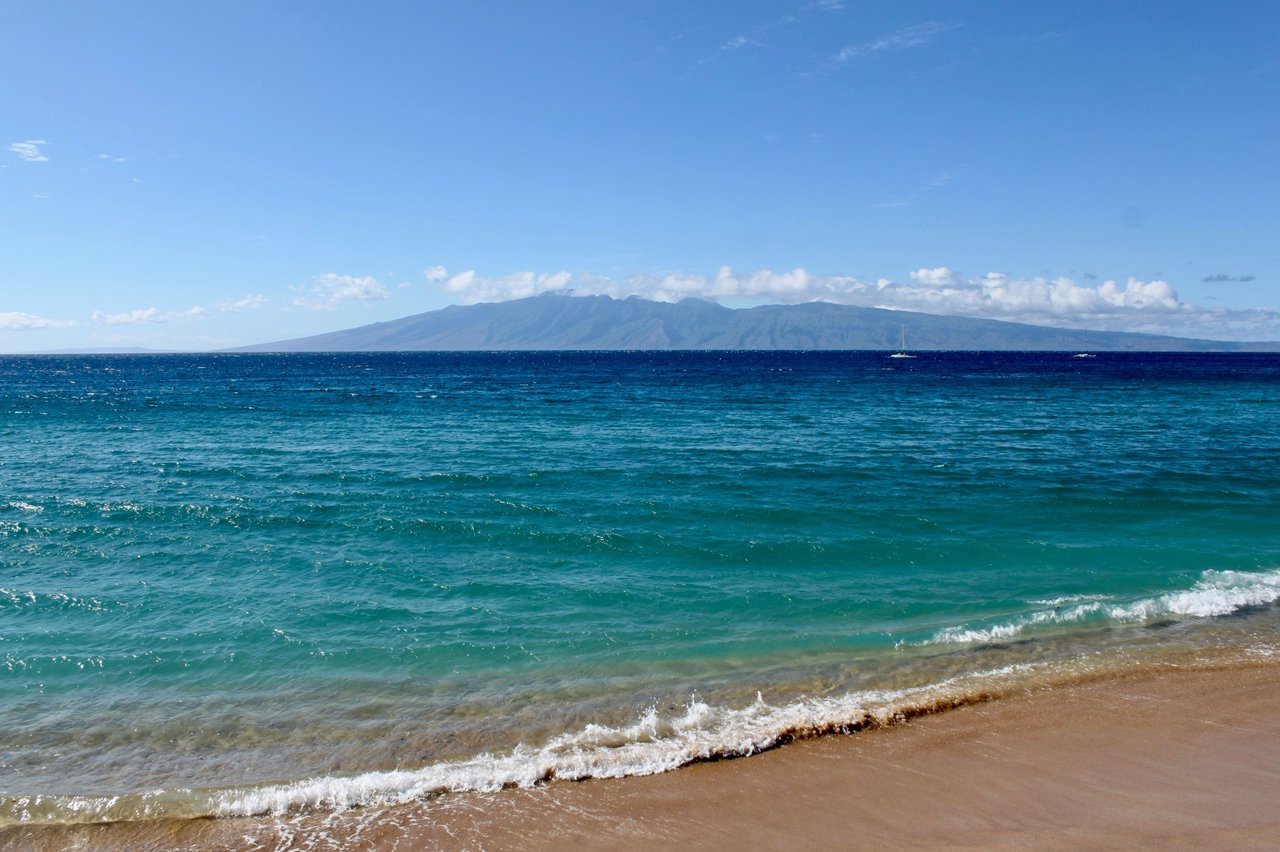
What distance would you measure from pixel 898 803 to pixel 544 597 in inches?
354

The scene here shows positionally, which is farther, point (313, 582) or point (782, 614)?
point (313, 582)

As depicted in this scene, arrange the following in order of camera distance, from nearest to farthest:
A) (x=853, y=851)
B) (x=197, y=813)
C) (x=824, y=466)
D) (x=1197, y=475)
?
(x=853, y=851), (x=197, y=813), (x=1197, y=475), (x=824, y=466)

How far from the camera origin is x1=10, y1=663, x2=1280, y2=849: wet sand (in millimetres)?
7750

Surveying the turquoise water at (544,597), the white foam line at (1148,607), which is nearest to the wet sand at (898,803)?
the turquoise water at (544,597)

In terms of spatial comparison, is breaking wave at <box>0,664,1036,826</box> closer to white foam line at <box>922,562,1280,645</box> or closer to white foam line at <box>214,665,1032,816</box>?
white foam line at <box>214,665,1032,816</box>

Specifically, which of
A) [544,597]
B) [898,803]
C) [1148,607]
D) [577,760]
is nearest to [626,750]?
[577,760]

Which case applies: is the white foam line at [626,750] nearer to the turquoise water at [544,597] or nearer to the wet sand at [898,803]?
the turquoise water at [544,597]

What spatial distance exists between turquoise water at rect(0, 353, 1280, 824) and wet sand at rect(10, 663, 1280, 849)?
47 centimetres

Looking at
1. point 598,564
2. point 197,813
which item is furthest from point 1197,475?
point 197,813

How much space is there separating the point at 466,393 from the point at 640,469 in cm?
4736

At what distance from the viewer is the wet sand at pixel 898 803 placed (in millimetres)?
7750

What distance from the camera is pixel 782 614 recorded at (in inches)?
574

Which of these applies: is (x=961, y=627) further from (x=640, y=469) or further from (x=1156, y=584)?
(x=640, y=469)

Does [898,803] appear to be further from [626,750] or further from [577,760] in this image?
[577,760]
